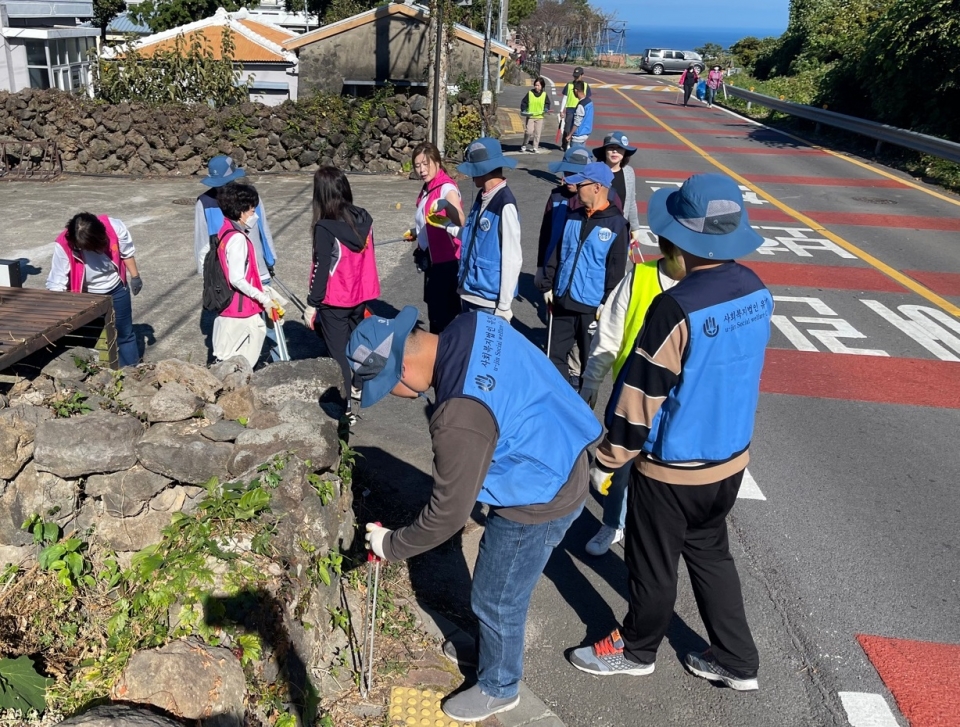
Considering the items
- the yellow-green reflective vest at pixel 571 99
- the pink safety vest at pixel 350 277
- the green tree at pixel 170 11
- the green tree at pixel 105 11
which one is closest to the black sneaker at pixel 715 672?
the pink safety vest at pixel 350 277

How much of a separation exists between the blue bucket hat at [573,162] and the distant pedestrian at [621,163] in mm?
531

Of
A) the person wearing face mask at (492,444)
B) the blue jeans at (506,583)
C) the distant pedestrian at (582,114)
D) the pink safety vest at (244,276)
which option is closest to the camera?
the person wearing face mask at (492,444)

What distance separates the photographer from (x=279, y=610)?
3385 millimetres

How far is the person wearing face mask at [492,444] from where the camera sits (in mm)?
2848

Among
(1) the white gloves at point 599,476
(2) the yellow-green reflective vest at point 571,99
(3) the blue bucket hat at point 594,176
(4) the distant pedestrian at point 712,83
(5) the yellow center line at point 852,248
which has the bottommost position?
(5) the yellow center line at point 852,248

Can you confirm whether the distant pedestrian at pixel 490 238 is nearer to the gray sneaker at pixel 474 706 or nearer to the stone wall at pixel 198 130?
the gray sneaker at pixel 474 706

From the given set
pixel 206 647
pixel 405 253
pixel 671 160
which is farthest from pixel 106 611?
pixel 671 160

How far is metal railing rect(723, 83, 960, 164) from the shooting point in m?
16.9

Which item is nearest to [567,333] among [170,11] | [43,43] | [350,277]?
[350,277]

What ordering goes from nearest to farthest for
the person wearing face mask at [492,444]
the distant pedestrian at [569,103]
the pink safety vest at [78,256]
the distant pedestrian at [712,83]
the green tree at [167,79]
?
the person wearing face mask at [492,444] → the pink safety vest at [78,256] → the distant pedestrian at [569,103] → the green tree at [167,79] → the distant pedestrian at [712,83]

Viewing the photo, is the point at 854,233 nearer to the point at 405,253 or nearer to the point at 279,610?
the point at 405,253

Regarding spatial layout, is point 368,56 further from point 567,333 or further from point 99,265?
point 567,333

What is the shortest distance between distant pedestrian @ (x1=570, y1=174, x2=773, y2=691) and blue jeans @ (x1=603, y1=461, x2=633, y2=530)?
924mm

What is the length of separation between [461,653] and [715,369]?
1.80m
